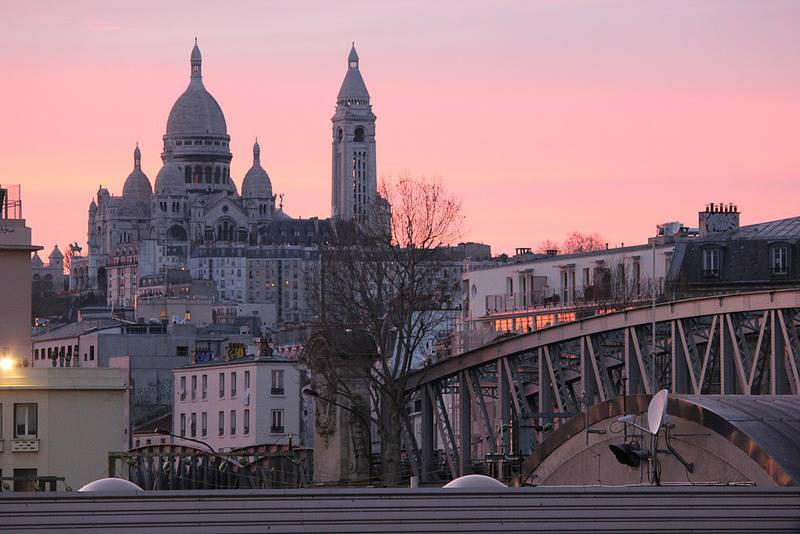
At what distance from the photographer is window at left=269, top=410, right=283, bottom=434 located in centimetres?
10762

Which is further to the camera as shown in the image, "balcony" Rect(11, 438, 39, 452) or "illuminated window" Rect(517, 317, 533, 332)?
"illuminated window" Rect(517, 317, 533, 332)

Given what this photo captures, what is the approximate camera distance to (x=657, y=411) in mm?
37438

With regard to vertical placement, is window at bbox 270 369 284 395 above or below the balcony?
above

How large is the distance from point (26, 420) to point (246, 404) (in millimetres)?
46723

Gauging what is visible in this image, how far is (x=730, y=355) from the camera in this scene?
186ft

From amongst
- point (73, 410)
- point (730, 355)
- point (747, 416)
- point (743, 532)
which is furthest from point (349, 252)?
point (743, 532)

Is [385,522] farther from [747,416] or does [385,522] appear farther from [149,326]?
[149,326]

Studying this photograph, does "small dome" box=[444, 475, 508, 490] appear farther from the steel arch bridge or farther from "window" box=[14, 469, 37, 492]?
"window" box=[14, 469, 37, 492]

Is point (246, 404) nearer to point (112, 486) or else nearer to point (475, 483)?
point (112, 486)

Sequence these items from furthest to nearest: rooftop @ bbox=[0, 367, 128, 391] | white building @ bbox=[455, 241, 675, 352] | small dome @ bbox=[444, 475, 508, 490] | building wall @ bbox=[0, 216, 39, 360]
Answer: white building @ bbox=[455, 241, 675, 352], building wall @ bbox=[0, 216, 39, 360], rooftop @ bbox=[0, 367, 128, 391], small dome @ bbox=[444, 475, 508, 490]

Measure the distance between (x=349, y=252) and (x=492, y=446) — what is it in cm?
2329

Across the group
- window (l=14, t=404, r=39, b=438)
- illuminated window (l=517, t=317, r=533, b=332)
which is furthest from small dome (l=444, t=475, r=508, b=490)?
illuminated window (l=517, t=317, r=533, b=332)

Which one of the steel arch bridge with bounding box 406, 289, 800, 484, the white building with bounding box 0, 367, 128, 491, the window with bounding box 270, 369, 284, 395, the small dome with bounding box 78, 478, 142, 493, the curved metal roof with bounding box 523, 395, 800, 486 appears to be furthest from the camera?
the window with bounding box 270, 369, 284, 395

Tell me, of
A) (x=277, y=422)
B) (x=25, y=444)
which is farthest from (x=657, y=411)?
(x=277, y=422)
